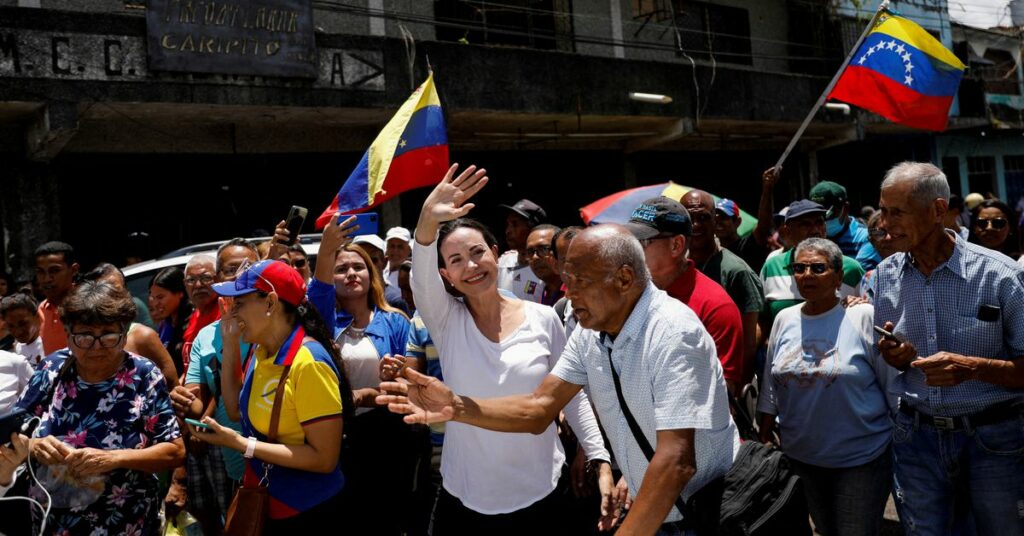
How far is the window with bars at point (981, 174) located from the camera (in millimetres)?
24047

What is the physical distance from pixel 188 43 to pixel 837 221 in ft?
25.5

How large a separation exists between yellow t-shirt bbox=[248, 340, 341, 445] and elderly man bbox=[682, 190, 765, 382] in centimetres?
217

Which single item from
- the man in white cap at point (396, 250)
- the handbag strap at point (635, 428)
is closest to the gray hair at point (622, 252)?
the handbag strap at point (635, 428)

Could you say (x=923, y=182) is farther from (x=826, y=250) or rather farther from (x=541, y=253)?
(x=541, y=253)

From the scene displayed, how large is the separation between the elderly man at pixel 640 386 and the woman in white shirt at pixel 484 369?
1.34ft

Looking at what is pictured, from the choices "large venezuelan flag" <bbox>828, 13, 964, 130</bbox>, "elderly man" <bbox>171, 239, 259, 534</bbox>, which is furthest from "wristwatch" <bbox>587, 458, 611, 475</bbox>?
"large venezuelan flag" <bbox>828, 13, 964, 130</bbox>

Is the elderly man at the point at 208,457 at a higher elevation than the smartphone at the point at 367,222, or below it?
below

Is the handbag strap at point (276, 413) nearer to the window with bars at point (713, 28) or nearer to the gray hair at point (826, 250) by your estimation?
the gray hair at point (826, 250)

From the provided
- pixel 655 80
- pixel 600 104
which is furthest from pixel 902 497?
pixel 655 80

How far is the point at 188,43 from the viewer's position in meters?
10.1

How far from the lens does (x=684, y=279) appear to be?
384cm

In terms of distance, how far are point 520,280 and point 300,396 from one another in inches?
121

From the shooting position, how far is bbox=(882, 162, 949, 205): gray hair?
343 cm

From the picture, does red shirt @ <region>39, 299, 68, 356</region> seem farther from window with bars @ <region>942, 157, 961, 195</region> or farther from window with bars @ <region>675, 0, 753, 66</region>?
window with bars @ <region>942, 157, 961, 195</region>
